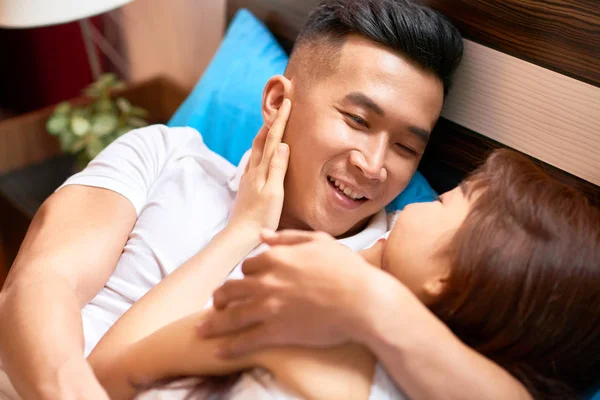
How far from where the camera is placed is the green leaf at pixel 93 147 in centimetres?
195

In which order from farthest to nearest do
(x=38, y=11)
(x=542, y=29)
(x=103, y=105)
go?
1. (x=103, y=105)
2. (x=38, y=11)
3. (x=542, y=29)

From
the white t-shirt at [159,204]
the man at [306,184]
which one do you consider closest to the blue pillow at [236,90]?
the white t-shirt at [159,204]

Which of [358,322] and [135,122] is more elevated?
[358,322]

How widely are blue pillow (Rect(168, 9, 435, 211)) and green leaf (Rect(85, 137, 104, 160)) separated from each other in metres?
0.39

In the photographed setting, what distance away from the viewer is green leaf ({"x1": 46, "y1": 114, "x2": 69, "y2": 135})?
198 centimetres

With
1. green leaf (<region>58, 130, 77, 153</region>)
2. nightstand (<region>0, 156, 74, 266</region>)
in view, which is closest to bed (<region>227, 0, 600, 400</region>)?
green leaf (<region>58, 130, 77, 153</region>)

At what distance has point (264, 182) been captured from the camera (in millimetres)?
1214

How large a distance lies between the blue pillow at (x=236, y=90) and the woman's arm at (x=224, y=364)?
0.78 metres

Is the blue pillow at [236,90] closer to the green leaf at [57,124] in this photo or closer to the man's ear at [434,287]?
the green leaf at [57,124]

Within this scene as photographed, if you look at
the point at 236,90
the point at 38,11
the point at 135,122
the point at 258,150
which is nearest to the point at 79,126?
the point at 135,122

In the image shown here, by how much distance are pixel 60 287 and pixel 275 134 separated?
533 millimetres

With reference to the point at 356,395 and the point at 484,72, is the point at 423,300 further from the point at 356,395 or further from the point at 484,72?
the point at 484,72

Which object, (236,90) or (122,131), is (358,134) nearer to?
(236,90)

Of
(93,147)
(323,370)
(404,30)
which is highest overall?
(404,30)
